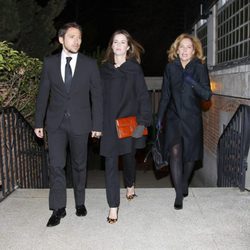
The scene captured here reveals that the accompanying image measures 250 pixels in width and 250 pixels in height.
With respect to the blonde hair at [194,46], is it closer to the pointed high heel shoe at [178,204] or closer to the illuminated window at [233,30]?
the pointed high heel shoe at [178,204]

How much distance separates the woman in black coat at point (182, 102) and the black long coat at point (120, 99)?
0.40 meters

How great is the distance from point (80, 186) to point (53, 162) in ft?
1.38

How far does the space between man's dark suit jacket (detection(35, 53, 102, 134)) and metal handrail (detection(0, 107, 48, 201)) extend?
111 cm

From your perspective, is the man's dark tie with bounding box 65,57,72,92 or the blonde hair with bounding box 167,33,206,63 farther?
the blonde hair with bounding box 167,33,206,63

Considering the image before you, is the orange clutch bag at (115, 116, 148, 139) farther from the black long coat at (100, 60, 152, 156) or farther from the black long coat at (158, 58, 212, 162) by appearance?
the black long coat at (158, 58, 212, 162)

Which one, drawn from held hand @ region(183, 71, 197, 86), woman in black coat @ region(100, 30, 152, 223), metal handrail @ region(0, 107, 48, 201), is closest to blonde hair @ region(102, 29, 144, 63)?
woman in black coat @ region(100, 30, 152, 223)

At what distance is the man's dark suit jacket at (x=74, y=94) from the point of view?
3.78 m

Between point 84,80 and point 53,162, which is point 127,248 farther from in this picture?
point 84,80

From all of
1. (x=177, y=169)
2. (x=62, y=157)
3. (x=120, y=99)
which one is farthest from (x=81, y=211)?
(x=120, y=99)

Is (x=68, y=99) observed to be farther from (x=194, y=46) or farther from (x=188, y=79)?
(x=194, y=46)

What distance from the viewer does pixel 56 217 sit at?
3891 millimetres

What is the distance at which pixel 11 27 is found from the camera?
378 inches

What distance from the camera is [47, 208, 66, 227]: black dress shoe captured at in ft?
12.6

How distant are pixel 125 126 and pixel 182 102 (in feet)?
2.52
